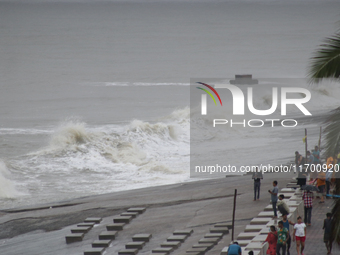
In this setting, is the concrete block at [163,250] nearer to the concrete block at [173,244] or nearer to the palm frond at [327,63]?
the concrete block at [173,244]

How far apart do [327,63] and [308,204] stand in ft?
22.0

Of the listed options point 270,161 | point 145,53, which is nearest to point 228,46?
point 145,53

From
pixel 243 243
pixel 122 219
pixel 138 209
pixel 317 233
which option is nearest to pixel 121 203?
pixel 138 209

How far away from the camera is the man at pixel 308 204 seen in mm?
14391

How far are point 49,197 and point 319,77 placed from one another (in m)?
18.8

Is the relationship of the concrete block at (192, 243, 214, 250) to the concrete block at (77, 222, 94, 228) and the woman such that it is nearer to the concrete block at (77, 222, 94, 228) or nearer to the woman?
the woman

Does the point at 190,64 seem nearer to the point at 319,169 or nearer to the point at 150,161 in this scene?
the point at 150,161

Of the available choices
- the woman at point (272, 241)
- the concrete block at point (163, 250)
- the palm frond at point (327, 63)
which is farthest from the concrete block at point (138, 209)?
the palm frond at point (327, 63)

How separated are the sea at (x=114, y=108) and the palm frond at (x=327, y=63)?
12.8ft

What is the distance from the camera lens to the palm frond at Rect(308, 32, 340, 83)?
28.4ft

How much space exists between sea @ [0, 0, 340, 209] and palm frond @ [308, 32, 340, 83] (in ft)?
12.8

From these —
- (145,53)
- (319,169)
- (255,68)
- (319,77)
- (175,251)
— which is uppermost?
(145,53)

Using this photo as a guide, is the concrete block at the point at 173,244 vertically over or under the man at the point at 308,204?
under

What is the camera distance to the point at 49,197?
2544 cm
